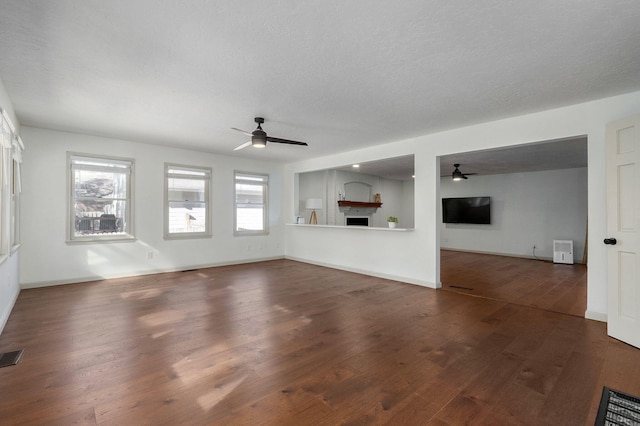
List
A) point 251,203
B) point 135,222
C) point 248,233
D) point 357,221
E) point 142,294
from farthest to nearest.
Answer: point 357,221 → point 251,203 → point 248,233 → point 135,222 → point 142,294

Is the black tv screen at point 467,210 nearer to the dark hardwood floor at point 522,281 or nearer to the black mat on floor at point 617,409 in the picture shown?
the dark hardwood floor at point 522,281

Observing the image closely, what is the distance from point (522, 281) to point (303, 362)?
493 cm

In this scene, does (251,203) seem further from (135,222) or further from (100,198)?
(100,198)

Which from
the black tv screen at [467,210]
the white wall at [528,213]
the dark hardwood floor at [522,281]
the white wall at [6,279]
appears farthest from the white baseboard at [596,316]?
the white wall at [6,279]

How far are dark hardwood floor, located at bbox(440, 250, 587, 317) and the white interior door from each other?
0.80 m

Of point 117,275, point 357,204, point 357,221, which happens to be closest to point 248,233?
point 117,275

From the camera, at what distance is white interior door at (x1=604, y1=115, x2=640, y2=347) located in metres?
2.86

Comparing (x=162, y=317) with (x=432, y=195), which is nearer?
(x=162, y=317)

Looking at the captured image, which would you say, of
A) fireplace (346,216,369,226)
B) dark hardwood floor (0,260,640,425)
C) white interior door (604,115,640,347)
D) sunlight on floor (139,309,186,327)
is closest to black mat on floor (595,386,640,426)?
dark hardwood floor (0,260,640,425)

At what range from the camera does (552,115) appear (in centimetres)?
383

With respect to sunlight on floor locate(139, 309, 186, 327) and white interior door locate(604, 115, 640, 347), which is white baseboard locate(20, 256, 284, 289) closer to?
sunlight on floor locate(139, 309, 186, 327)

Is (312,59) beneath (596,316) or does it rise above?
above

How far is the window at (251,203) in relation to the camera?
7283 millimetres

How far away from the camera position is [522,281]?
5.54 metres
